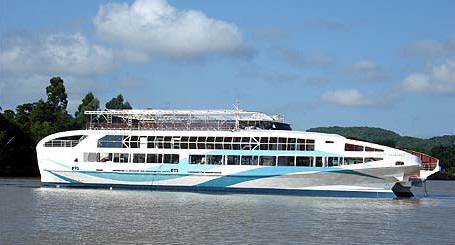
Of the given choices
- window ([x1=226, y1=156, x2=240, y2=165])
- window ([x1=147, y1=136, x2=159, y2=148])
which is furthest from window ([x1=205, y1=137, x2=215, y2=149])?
window ([x1=147, y1=136, x2=159, y2=148])

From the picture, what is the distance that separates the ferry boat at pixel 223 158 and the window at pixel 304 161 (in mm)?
74

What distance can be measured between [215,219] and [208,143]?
758 inches

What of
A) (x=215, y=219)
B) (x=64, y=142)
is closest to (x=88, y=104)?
(x=64, y=142)

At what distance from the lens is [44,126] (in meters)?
102

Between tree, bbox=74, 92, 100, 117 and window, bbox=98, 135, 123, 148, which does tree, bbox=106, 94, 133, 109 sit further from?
window, bbox=98, 135, 123, 148

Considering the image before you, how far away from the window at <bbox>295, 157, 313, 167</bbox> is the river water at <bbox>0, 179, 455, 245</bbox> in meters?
2.97

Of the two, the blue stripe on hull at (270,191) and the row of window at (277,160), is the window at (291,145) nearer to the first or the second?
the row of window at (277,160)

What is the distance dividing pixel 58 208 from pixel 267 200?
47.7 feet

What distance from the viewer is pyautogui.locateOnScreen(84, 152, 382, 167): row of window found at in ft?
168

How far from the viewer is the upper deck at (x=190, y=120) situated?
55.1 meters

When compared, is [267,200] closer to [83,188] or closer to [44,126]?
[83,188]

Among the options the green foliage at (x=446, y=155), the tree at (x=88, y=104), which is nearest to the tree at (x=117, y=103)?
the tree at (x=88, y=104)

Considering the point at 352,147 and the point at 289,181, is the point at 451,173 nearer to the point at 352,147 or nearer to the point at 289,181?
the point at 352,147

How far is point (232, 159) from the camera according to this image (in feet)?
173
